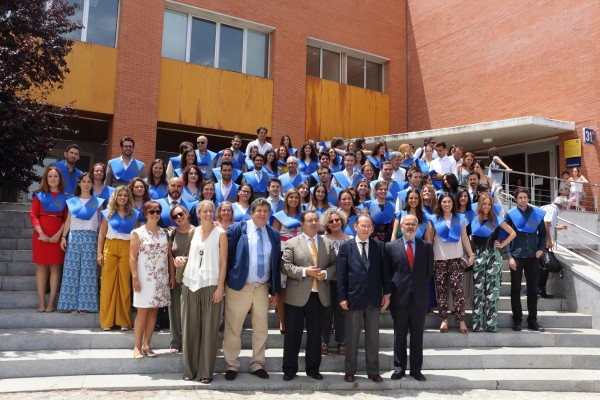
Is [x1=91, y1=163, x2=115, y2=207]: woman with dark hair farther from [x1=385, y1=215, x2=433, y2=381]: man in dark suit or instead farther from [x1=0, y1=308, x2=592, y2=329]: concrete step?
[x1=385, y1=215, x2=433, y2=381]: man in dark suit

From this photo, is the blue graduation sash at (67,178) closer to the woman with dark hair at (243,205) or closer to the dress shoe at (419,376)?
the woman with dark hair at (243,205)

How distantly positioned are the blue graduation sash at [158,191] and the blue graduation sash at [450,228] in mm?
3944

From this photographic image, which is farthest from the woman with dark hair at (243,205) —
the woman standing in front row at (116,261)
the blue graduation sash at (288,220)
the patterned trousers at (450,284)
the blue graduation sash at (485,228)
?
the blue graduation sash at (485,228)

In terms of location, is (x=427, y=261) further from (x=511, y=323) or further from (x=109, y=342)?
(x=109, y=342)

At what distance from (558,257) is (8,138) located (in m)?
9.14

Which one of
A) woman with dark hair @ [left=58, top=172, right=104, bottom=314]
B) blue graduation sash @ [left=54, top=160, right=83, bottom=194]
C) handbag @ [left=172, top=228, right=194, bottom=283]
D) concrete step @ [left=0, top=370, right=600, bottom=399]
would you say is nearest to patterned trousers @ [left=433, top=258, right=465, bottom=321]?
concrete step @ [left=0, top=370, right=600, bottom=399]

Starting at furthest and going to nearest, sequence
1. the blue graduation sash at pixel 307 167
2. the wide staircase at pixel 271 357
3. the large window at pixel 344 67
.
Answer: the large window at pixel 344 67 < the blue graduation sash at pixel 307 167 < the wide staircase at pixel 271 357

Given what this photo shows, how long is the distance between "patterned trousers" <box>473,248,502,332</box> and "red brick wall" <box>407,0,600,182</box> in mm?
9289

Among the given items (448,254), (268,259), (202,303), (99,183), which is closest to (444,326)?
(448,254)

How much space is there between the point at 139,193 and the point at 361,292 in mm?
3231

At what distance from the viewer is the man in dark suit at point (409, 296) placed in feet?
19.2

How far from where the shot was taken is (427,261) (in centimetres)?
600

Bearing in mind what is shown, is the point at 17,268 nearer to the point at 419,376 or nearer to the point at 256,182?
the point at 256,182

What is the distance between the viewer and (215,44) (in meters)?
15.9
